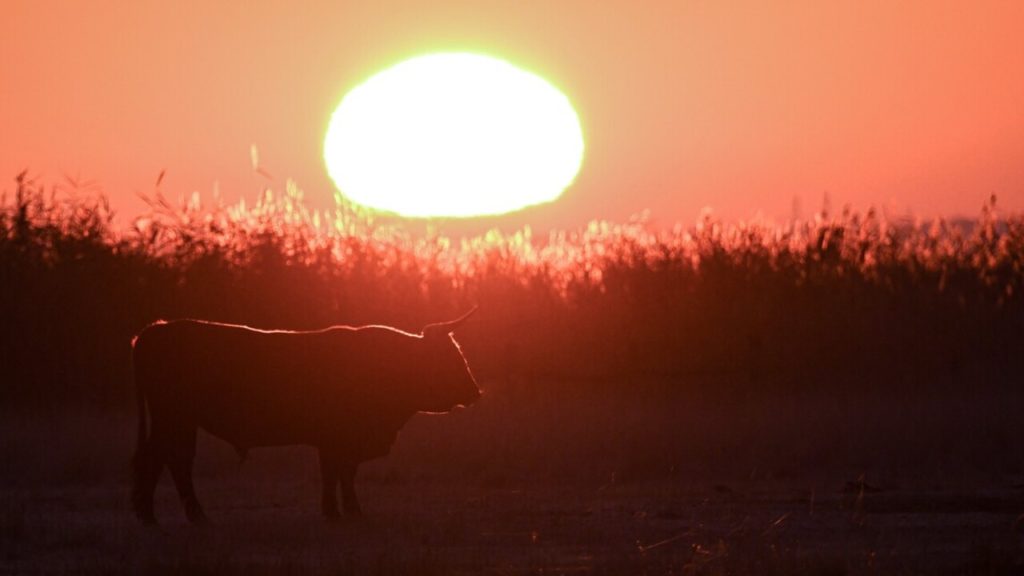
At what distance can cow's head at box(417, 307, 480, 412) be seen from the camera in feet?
42.4

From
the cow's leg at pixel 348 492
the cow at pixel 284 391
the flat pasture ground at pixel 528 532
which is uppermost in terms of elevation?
the cow at pixel 284 391

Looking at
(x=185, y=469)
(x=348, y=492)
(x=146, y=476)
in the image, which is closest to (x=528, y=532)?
(x=348, y=492)

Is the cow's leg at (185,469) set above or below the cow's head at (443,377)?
below

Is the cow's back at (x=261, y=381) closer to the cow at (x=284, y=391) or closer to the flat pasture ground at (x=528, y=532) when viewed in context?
the cow at (x=284, y=391)

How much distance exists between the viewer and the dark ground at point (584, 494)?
33.1 feet

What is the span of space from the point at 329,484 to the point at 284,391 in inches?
32.7

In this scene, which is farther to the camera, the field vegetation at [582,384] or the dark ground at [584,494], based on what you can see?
the field vegetation at [582,384]

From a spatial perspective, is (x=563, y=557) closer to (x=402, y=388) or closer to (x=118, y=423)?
(x=402, y=388)

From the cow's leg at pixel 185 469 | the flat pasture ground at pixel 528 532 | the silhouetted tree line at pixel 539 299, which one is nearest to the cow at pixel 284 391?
the cow's leg at pixel 185 469

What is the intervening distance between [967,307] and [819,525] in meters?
10.5

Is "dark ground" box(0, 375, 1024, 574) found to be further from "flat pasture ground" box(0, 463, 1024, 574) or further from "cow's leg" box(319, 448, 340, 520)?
"cow's leg" box(319, 448, 340, 520)

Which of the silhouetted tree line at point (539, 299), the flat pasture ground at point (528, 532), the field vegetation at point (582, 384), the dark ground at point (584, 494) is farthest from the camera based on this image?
the silhouetted tree line at point (539, 299)

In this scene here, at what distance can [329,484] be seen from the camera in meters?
12.5

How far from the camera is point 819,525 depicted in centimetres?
1191
